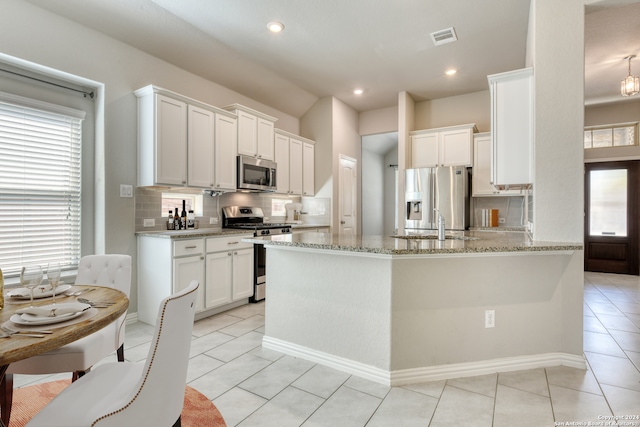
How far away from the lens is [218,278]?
12.0ft

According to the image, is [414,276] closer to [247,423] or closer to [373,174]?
[247,423]

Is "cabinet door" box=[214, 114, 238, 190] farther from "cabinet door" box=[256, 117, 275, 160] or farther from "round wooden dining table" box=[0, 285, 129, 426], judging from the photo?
"round wooden dining table" box=[0, 285, 129, 426]

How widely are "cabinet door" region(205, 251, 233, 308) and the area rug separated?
1.49m

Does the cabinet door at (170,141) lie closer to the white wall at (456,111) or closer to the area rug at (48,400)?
the area rug at (48,400)

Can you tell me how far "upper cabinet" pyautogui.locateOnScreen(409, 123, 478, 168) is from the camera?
5113 mm

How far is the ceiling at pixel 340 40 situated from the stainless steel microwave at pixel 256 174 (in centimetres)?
109

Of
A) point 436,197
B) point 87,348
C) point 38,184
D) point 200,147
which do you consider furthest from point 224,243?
point 436,197

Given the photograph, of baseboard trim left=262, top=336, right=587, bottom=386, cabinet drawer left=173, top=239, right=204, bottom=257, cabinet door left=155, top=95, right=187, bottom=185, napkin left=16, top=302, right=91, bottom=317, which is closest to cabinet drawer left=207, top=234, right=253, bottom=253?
cabinet drawer left=173, top=239, right=204, bottom=257

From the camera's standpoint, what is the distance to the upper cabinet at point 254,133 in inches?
170

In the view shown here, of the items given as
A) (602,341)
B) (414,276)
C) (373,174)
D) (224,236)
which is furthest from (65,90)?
(373,174)

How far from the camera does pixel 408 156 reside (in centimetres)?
556

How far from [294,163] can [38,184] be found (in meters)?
3.25

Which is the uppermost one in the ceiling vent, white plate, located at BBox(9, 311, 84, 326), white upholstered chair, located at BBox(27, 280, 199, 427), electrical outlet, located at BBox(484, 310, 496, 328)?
the ceiling vent

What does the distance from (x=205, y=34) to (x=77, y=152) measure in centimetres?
179
